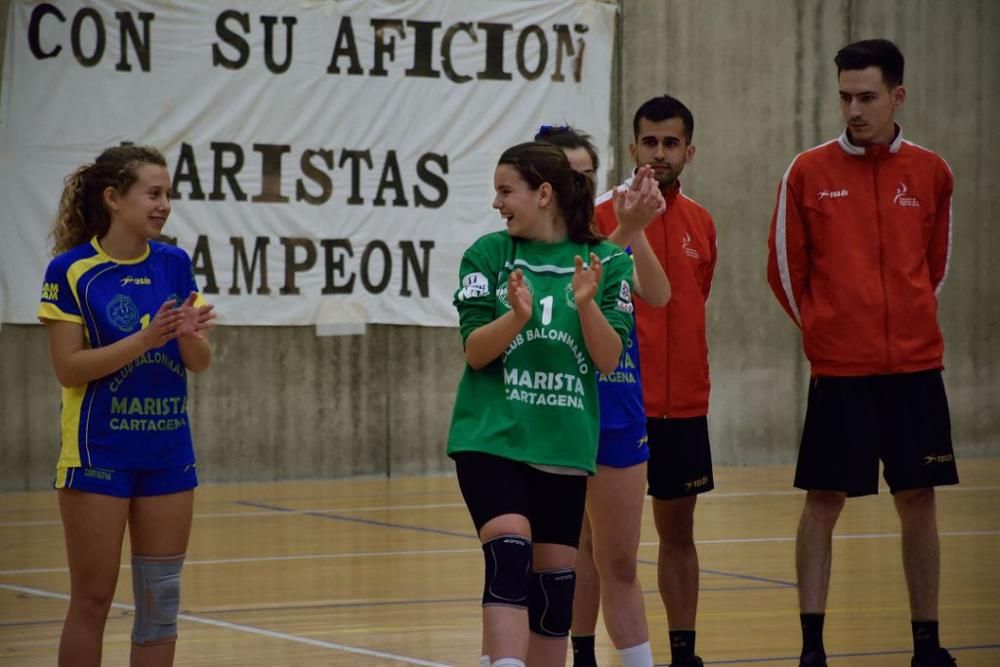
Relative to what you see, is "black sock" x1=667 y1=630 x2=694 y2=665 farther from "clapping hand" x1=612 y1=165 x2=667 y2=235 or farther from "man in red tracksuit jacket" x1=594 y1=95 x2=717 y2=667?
"clapping hand" x1=612 y1=165 x2=667 y2=235

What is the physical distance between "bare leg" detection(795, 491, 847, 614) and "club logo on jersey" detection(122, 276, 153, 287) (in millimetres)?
2024

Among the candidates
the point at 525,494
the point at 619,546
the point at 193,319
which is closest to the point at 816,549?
the point at 619,546

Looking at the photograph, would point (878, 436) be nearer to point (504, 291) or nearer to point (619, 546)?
point (619, 546)

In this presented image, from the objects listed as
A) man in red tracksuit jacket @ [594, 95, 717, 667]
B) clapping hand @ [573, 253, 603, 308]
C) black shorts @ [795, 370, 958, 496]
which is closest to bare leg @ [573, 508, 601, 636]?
man in red tracksuit jacket @ [594, 95, 717, 667]

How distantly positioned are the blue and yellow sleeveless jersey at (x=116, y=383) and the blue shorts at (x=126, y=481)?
0.02 m

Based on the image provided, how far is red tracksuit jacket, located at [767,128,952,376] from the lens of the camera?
189 inches

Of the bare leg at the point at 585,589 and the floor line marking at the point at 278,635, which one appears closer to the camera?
the bare leg at the point at 585,589

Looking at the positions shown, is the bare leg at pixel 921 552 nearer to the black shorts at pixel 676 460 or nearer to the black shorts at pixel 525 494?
the black shorts at pixel 676 460

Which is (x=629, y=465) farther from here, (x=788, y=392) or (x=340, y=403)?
(x=788, y=392)

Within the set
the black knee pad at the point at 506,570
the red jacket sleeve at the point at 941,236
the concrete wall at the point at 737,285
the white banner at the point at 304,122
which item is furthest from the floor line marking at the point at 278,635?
the concrete wall at the point at 737,285

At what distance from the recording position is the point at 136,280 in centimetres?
395

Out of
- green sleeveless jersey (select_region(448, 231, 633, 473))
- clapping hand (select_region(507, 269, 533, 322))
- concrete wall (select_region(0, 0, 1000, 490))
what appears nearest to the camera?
clapping hand (select_region(507, 269, 533, 322))

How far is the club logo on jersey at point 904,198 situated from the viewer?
4.82m

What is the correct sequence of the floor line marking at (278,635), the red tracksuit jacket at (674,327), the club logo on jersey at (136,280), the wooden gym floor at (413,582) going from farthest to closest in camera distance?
the wooden gym floor at (413,582) < the floor line marking at (278,635) < the red tracksuit jacket at (674,327) < the club logo on jersey at (136,280)
